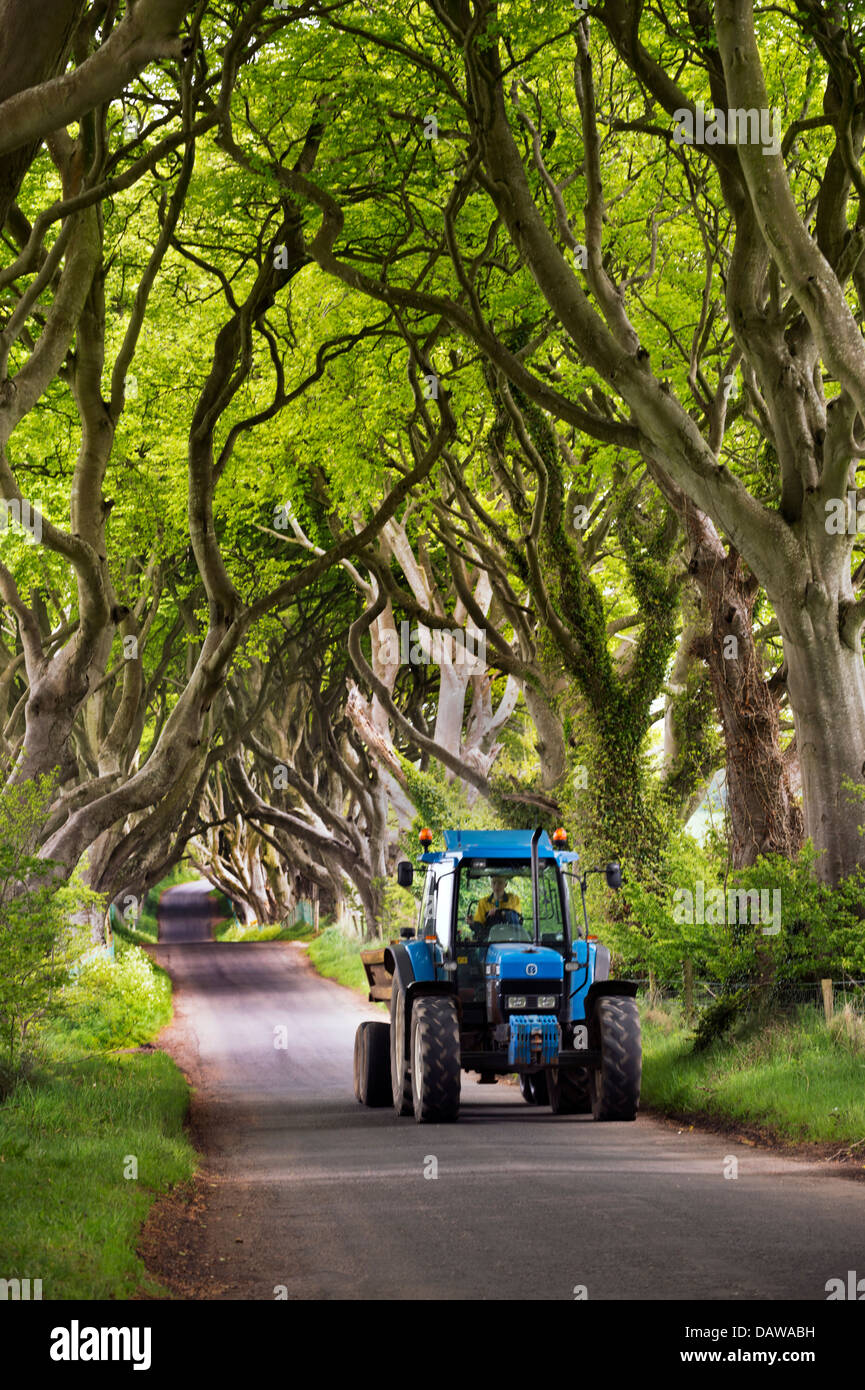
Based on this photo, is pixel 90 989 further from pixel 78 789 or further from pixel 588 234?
pixel 588 234

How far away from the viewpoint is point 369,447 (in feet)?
80.8

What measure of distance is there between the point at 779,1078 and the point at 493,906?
3249mm

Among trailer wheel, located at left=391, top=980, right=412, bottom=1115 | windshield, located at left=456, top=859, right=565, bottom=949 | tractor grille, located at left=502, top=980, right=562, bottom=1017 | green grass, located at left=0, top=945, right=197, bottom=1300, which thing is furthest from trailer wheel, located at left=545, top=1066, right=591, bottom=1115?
green grass, located at left=0, top=945, right=197, bottom=1300

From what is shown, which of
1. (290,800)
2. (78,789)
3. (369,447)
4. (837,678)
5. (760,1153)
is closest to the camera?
(760,1153)

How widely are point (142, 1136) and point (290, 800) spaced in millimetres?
33854

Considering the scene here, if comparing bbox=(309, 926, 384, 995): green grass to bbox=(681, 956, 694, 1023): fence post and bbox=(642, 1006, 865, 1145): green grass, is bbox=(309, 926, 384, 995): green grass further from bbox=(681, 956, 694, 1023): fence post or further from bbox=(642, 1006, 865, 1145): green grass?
bbox=(642, 1006, 865, 1145): green grass

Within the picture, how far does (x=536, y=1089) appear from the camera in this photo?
1593 centimetres

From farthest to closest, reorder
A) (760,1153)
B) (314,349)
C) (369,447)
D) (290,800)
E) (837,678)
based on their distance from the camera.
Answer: (290,800) → (369,447) → (314,349) → (837,678) → (760,1153)

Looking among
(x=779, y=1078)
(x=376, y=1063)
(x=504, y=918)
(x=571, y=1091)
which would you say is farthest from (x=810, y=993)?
(x=376, y=1063)

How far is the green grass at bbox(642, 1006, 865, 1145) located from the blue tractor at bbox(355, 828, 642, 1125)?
0.79 metres

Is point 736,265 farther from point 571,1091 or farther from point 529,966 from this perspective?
point 571,1091

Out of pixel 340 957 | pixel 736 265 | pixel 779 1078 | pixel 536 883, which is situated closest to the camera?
pixel 779 1078

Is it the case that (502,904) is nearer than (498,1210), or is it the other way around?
(498,1210)

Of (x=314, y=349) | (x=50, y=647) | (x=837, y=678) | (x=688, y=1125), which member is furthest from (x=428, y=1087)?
(x=50, y=647)
